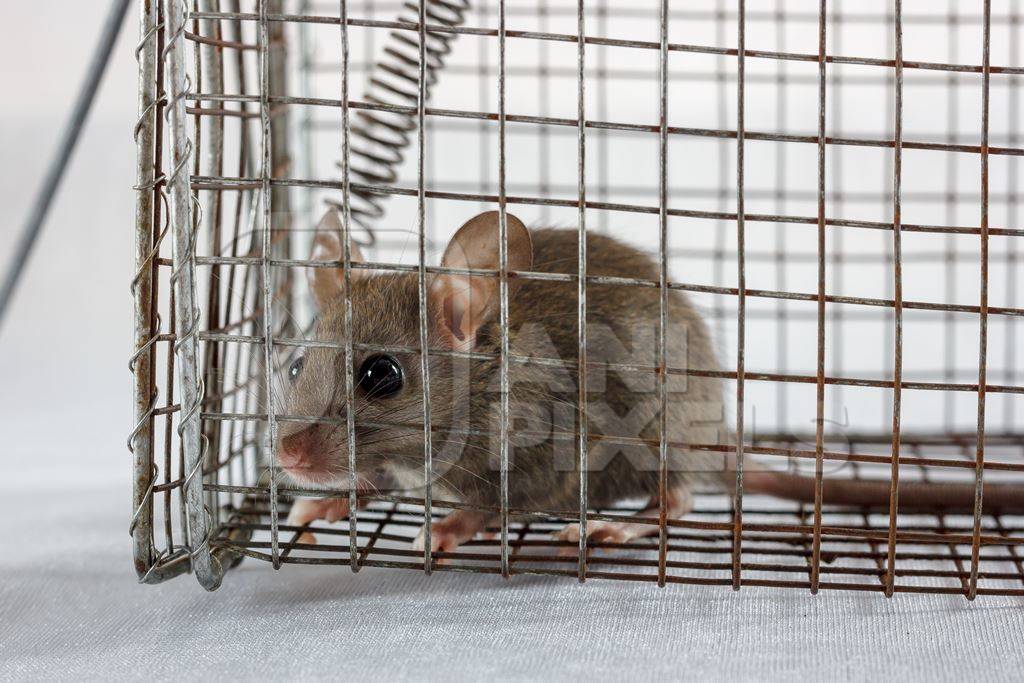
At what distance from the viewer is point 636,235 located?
10.1ft

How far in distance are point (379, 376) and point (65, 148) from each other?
33.0 inches

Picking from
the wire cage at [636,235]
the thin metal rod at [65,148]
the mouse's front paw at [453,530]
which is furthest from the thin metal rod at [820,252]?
the thin metal rod at [65,148]

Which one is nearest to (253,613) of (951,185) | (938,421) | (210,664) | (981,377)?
(210,664)

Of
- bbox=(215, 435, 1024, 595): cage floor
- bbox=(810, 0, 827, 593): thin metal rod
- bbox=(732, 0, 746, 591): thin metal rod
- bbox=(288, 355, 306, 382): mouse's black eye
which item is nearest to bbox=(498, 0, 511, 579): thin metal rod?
bbox=(215, 435, 1024, 595): cage floor

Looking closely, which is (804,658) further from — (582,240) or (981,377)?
(582,240)

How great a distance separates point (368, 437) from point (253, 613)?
1.37 feet

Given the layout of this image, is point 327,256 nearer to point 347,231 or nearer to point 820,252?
point 347,231

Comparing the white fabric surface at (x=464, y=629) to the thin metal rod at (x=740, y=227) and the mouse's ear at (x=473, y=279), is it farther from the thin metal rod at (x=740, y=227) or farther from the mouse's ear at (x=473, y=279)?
the mouse's ear at (x=473, y=279)

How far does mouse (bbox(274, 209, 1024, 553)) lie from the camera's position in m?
2.38

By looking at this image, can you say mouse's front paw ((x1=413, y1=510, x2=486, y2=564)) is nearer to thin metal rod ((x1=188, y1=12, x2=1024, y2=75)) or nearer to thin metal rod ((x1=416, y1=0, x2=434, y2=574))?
thin metal rod ((x1=416, y1=0, x2=434, y2=574))

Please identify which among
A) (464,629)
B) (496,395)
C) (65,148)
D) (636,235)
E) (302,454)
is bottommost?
(464,629)

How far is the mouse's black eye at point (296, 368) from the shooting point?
2.55 meters

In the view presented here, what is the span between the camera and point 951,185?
3.53m

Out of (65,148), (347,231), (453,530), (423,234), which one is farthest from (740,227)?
(65,148)
